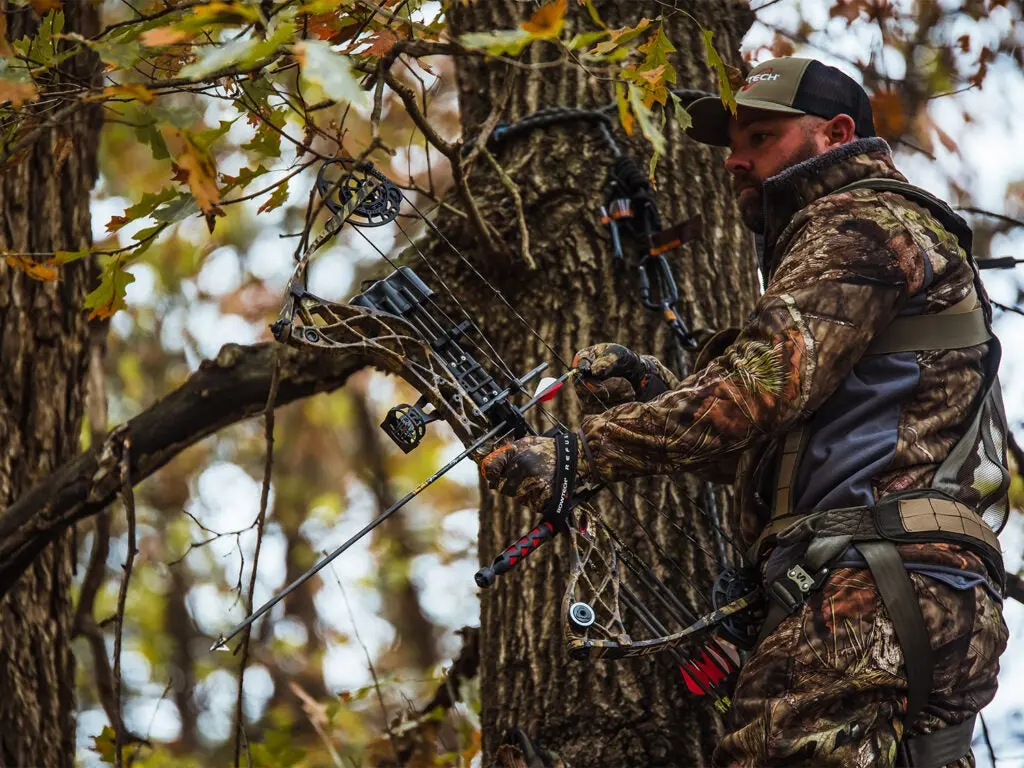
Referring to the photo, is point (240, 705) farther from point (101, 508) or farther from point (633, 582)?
point (633, 582)

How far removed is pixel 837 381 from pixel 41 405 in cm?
364

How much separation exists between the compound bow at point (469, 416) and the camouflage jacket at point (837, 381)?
0.97ft

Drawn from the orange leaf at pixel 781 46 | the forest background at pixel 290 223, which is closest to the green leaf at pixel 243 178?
the forest background at pixel 290 223

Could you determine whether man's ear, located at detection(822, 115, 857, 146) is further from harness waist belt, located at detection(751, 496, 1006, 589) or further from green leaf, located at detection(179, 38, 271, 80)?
green leaf, located at detection(179, 38, 271, 80)

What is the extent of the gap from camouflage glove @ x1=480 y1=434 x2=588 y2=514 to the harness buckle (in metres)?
0.57

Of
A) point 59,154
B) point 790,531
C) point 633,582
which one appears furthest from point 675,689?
point 59,154

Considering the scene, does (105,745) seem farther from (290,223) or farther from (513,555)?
(290,223)

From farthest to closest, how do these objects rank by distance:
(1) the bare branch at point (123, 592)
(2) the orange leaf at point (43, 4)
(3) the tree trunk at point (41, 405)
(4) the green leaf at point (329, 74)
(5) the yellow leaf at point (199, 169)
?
(3) the tree trunk at point (41, 405) → (1) the bare branch at point (123, 592) → (2) the orange leaf at point (43, 4) → (5) the yellow leaf at point (199, 169) → (4) the green leaf at point (329, 74)

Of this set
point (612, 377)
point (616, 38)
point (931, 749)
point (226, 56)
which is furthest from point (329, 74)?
point (931, 749)

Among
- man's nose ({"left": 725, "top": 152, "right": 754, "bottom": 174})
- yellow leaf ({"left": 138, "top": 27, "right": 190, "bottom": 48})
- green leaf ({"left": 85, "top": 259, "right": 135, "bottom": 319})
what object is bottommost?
man's nose ({"left": 725, "top": 152, "right": 754, "bottom": 174})

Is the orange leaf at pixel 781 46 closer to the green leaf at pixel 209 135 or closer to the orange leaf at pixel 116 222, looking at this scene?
the green leaf at pixel 209 135

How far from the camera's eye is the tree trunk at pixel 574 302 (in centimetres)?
363

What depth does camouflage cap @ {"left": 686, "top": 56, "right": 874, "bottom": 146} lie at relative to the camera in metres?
3.38

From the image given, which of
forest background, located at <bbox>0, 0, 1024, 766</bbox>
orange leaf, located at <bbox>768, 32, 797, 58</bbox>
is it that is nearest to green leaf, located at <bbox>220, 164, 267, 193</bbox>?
forest background, located at <bbox>0, 0, 1024, 766</bbox>
